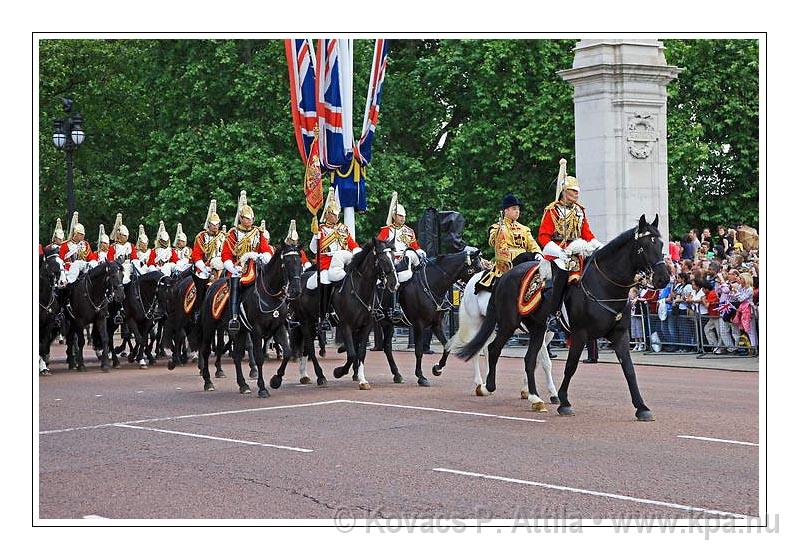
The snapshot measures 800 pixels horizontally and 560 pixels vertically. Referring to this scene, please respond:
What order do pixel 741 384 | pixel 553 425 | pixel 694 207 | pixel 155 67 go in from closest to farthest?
1. pixel 553 425
2. pixel 741 384
3. pixel 694 207
4. pixel 155 67

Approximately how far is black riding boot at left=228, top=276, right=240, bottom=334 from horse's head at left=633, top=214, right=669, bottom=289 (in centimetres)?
591

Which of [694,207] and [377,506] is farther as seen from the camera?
[694,207]

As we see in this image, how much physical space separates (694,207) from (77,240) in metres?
14.8

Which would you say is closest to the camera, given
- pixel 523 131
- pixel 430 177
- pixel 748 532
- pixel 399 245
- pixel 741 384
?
pixel 748 532

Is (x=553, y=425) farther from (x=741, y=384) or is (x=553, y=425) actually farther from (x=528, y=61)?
(x=528, y=61)

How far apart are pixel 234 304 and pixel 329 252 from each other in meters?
2.11

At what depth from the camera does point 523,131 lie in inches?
1337

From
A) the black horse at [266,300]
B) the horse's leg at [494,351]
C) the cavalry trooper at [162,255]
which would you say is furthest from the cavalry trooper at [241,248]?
the cavalry trooper at [162,255]

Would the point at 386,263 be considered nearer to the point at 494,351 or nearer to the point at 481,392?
the point at 494,351

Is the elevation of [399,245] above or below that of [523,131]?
below

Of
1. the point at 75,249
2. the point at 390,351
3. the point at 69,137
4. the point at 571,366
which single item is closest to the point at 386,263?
the point at 390,351

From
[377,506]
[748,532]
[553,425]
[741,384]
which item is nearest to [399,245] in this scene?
[741,384]

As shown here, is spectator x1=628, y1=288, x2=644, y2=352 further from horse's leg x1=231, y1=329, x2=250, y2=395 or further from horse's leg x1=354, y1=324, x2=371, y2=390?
horse's leg x1=231, y1=329, x2=250, y2=395

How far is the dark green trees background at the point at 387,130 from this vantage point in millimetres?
32750
